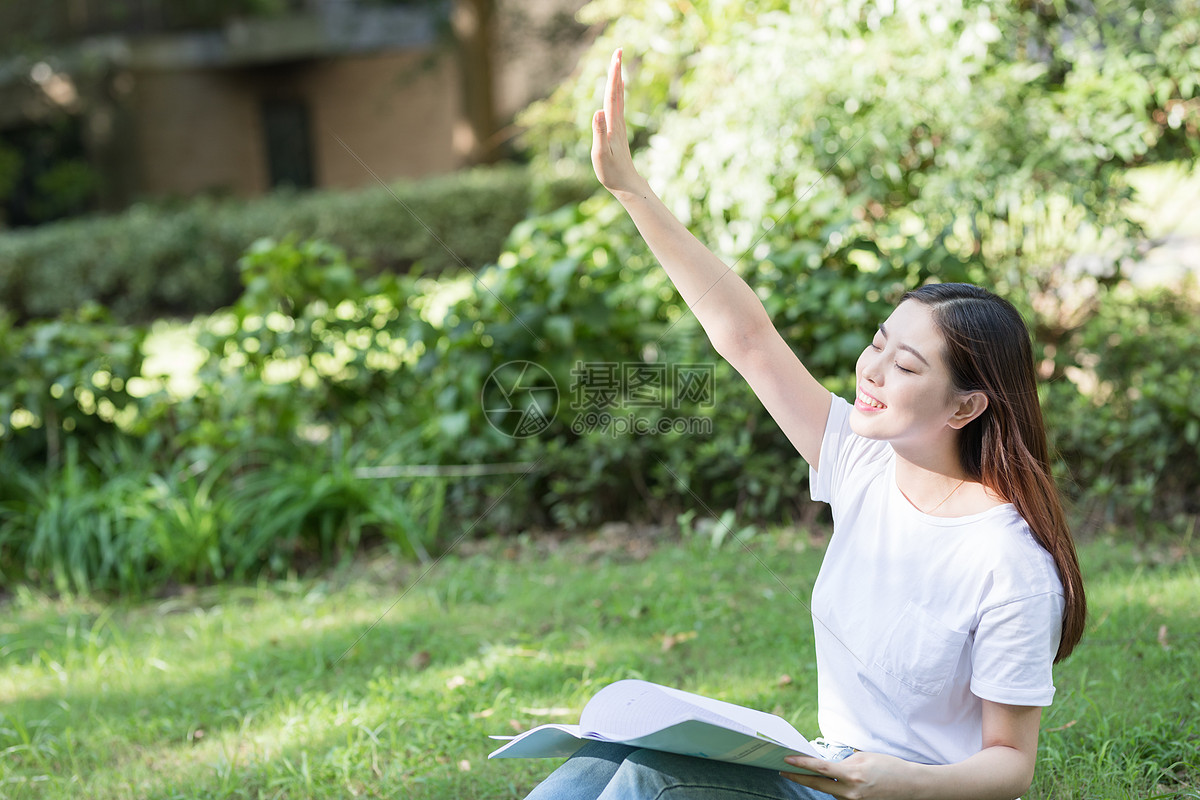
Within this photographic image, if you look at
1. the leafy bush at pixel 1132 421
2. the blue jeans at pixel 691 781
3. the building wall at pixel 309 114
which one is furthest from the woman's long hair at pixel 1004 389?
the building wall at pixel 309 114

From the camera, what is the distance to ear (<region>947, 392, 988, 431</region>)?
142 centimetres

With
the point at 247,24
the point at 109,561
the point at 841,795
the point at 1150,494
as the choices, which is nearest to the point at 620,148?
the point at 841,795

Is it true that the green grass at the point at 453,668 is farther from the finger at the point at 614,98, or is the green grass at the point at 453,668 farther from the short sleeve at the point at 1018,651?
the finger at the point at 614,98

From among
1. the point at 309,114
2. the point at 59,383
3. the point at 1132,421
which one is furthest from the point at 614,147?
the point at 309,114

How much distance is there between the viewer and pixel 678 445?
3.70 meters

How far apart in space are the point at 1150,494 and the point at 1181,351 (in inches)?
29.8

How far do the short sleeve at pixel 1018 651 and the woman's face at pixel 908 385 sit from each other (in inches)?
11.5

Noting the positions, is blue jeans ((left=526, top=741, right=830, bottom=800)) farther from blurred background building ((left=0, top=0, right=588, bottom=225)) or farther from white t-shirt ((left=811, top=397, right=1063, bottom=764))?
blurred background building ((left=0, top=0, right=588, bottom=225))

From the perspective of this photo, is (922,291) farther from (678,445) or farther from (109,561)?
(109,561)

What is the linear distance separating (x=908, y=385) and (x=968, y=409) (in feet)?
0.33

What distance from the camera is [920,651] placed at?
4.56 ft

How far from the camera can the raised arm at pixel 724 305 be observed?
1690 mm

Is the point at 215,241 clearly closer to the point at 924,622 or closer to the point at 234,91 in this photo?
the point at 234,91

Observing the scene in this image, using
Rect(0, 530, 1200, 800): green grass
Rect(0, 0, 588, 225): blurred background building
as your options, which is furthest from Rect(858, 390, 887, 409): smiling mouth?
Rect(0, 0, 588, 225): blurred background building
